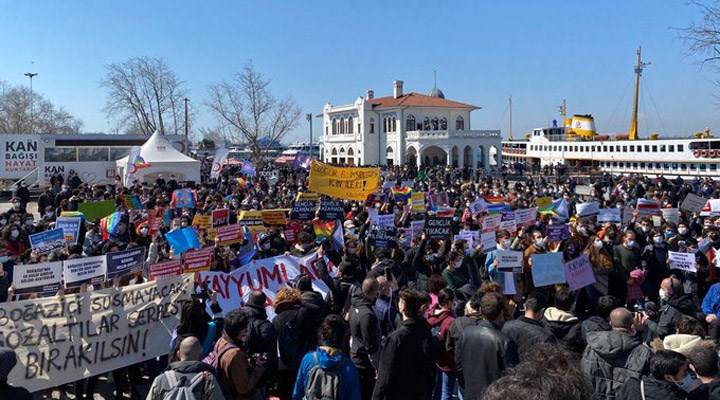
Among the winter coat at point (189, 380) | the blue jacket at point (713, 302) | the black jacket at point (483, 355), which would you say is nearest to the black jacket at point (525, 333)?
the black jacket at point (483, 355)

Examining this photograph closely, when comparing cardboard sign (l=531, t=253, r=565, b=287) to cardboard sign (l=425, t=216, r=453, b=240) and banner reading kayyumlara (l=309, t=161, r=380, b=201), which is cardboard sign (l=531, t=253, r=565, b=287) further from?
banner reading kayyumlara (l=309, t=161, r=380, b=201)

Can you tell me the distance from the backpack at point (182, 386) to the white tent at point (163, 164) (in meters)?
26.5

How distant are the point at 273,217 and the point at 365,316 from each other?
7357mm

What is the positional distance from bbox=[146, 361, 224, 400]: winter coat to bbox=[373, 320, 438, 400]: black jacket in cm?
147

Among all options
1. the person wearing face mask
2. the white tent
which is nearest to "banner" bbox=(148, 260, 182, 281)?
the person wearing face mask

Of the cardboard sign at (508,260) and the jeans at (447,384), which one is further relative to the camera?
the cardboard sign at (508,260)

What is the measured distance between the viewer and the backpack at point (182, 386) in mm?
3941

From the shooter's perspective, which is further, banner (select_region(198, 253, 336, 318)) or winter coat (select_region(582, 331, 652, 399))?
banner (select_region(198, 253, 336, 318))

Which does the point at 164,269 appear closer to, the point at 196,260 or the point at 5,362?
the point at 196,260

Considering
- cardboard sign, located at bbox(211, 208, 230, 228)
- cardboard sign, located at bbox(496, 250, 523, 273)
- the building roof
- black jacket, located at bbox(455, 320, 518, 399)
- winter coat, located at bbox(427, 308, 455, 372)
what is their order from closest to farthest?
black jacket, located at bbox(455, 320, 518, 399) → winter coat, located at bbox(427, 308, 455, 372) → cardboard sign, located at bbox(496, 250, 523, 273) → cardboard sign, located at bbox(211, 208, 230, 228) → the building roof

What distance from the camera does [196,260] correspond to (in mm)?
8359

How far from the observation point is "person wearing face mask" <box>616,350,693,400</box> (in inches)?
160

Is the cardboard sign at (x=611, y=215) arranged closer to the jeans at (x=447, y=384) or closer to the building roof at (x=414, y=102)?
the jeans at (x=447, y=384)

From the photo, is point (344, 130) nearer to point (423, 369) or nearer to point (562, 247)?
point (562, 247)
